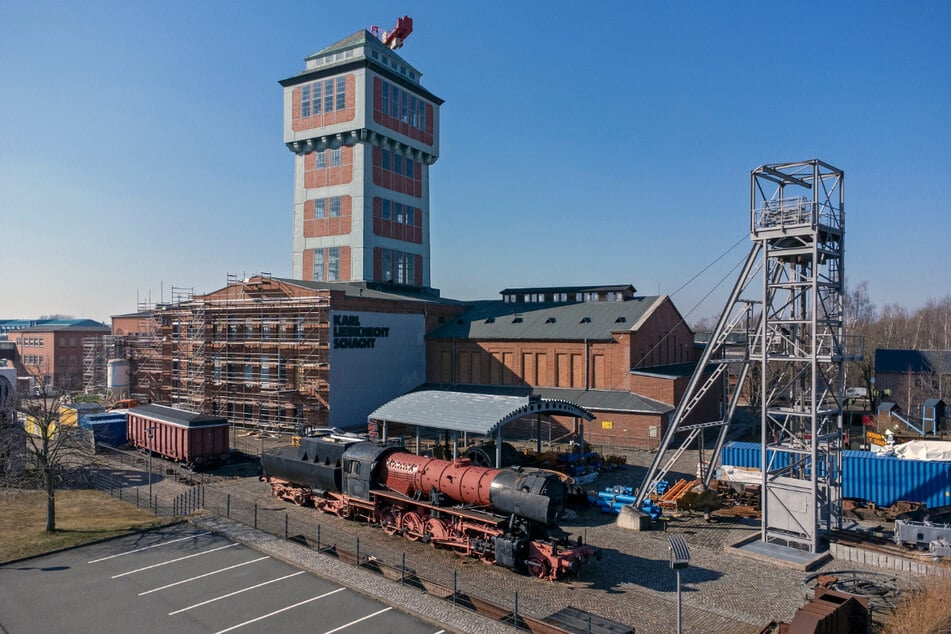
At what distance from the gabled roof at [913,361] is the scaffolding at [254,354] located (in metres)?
50.2

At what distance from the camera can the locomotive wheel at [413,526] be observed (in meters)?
22.9

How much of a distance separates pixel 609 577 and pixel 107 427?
34.9m

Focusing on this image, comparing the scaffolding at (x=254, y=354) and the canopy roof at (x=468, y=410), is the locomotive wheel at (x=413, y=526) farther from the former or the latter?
the scaffolding at (x=254, y=354)

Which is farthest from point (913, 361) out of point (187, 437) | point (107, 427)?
point (107, 427)

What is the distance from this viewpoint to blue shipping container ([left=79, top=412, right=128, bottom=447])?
40.6 metres

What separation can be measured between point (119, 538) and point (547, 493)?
51.6 ft

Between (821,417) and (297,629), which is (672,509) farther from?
(297,629)

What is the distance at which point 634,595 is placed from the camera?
18.3 metres

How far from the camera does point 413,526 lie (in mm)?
23188

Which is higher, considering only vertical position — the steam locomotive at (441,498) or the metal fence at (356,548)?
the steam locomotive at (441,498)

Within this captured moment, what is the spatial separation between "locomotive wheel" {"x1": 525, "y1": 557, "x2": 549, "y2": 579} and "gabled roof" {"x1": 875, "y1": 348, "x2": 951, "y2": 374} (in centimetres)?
5139

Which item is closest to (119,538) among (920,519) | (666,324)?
(920,519)

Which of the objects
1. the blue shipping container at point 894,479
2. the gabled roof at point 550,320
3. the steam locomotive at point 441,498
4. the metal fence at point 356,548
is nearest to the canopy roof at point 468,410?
the steam locomotive at point 441,498

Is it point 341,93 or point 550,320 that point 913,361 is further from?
point 341,93
